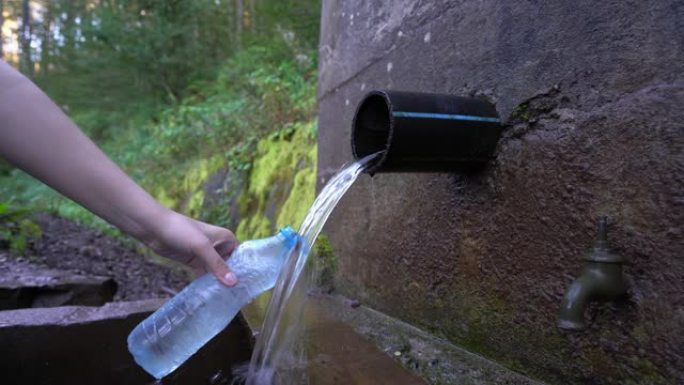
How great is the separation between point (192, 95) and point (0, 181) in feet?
17.5

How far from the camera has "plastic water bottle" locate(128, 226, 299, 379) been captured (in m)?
1.60

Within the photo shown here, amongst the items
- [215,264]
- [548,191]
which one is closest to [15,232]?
[215,264]

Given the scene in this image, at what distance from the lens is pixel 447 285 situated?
1751 millimetres

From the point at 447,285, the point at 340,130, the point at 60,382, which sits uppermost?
the point at 340,130

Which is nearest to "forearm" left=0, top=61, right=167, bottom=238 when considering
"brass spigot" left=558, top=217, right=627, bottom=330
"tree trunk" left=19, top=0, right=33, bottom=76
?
"brass spigot" left=558, top=217, right=627, bottom=330

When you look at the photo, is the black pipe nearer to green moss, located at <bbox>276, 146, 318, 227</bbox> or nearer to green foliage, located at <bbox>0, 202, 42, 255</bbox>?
green moss, located at <bbox>276, 146, 318, 227</bbox>

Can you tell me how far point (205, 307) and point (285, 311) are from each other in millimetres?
325

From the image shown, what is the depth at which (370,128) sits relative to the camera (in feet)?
5.81

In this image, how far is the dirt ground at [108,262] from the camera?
15.3 ft

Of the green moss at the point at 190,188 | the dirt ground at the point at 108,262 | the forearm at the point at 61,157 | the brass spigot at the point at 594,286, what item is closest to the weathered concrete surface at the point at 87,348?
the forearm at the point at 61,157

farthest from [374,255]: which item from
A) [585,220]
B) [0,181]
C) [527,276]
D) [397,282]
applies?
[0,181]

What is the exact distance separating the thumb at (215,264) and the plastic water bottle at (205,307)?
30cm

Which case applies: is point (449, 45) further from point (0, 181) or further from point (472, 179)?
point (0, 181)

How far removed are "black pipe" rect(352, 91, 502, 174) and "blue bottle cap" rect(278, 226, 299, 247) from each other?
34 cm
